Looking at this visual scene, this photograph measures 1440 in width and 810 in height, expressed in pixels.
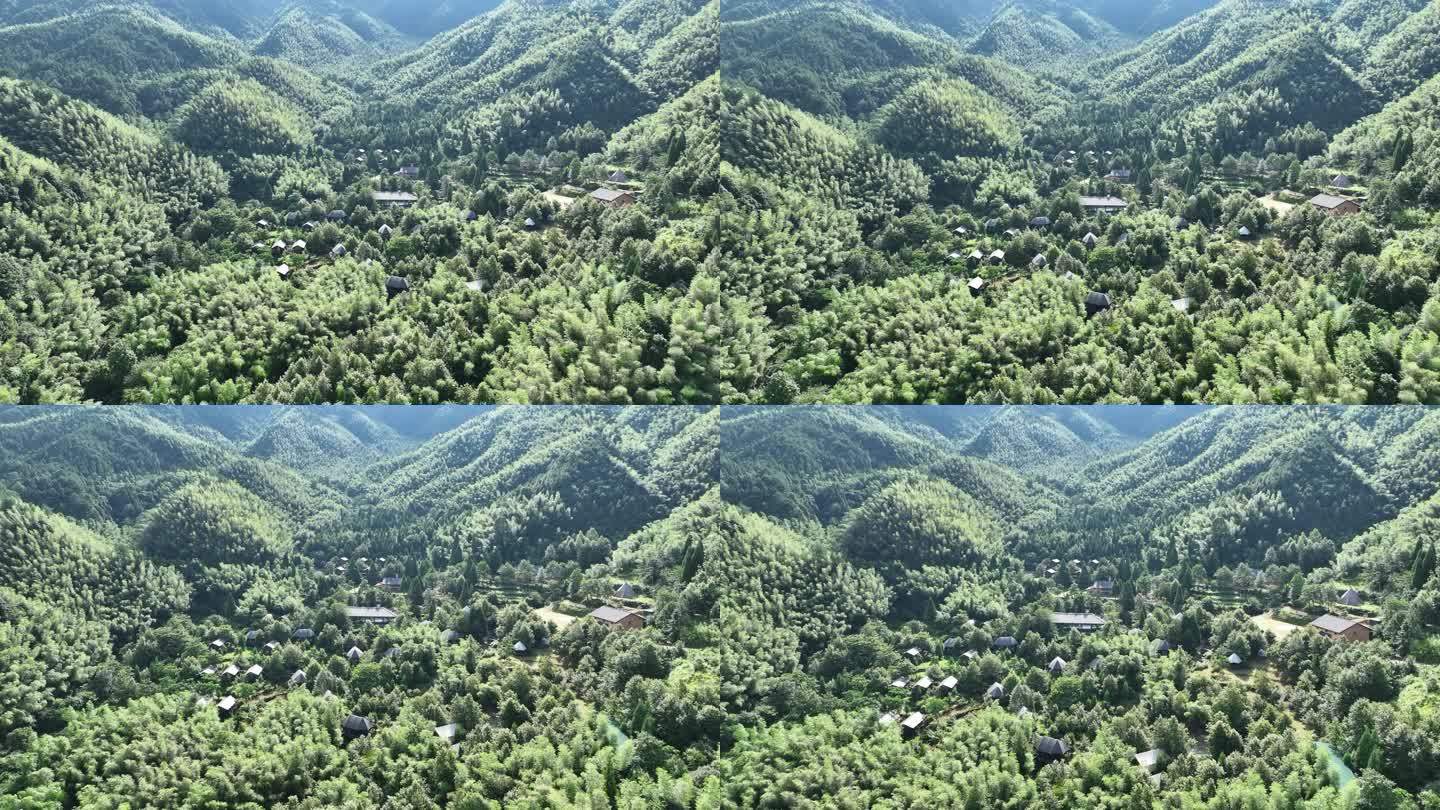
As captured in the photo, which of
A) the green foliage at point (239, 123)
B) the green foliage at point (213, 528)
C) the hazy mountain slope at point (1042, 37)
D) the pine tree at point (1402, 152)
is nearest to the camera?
the pine tree at point (1402, 152)

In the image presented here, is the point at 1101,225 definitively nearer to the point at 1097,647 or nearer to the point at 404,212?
the point at 1097,647

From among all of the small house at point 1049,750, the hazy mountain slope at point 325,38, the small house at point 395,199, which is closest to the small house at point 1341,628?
the small house at point 1049,750

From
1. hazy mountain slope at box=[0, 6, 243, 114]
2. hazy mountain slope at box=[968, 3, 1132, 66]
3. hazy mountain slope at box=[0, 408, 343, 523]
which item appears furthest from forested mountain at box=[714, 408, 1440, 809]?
hazy mountain slope at box=[0, 6, 243, 114]

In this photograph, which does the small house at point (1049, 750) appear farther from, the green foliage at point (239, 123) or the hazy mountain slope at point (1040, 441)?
the green foliage at point (239, 123)

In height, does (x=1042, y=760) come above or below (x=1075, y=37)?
below

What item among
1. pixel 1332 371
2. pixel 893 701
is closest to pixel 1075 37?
pixel 1332 371

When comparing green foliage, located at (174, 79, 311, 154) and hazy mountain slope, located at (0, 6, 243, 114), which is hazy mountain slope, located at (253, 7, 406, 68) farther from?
green foliage, located at (174, 79, 311, 154)

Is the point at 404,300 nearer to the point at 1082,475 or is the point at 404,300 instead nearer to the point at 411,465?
the point at 411,465
